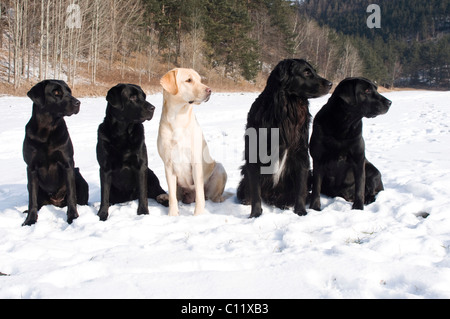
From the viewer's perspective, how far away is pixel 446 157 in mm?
5562

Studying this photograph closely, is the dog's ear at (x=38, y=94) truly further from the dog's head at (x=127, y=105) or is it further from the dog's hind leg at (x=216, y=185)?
the dog's hind leg at (x=216, y=185)

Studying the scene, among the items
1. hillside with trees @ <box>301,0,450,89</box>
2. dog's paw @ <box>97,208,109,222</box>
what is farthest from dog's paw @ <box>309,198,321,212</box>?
hillside with trees @ <box>301,0,450,89</box>

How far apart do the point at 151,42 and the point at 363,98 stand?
3306cm

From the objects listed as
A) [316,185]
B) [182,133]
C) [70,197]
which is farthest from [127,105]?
[316,185]

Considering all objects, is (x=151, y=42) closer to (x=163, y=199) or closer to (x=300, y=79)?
(x=163, y=199)

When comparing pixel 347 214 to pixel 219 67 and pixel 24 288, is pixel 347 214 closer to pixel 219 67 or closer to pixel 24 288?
pixel 24 288

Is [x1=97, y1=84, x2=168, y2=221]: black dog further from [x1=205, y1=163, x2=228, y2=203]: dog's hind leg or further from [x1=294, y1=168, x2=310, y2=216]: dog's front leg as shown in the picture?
[x1=294, y1=168, x2=310, y2=216]: dog's front leg

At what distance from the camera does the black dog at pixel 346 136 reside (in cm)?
340

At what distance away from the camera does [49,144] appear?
3.35m

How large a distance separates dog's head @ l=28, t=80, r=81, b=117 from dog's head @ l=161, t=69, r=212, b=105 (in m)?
0.94

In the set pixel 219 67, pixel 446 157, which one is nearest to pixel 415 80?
pixel 219 67

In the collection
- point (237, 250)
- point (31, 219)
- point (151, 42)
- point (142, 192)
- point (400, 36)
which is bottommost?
point (31, 219)
